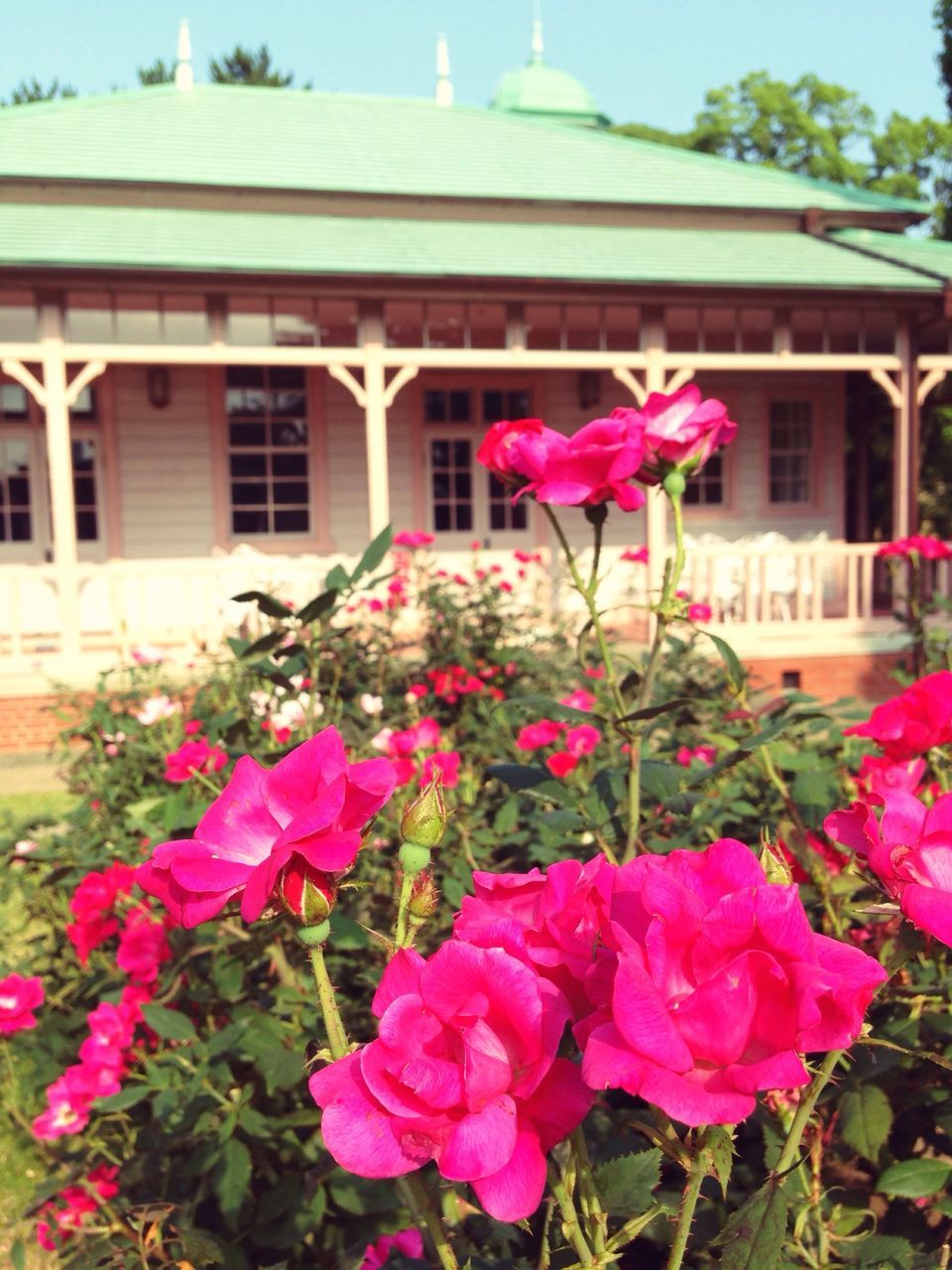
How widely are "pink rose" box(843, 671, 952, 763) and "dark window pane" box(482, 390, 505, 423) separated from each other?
1187 cm

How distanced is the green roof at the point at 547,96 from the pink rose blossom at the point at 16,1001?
22450 millimetres

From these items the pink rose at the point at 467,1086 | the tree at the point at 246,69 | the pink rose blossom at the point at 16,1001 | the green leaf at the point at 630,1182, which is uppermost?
the tree at the point at 246,69

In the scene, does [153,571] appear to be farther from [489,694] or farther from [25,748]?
[489,694]

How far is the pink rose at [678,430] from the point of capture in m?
1.50

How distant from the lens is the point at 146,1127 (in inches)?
83.2

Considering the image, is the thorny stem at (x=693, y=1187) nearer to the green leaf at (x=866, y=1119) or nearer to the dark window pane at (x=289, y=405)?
the green leaf at (x=866, y=1119)

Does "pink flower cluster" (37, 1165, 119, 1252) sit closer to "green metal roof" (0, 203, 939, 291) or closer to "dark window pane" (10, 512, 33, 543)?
"green metal roof" (0, 203, 939, 291)

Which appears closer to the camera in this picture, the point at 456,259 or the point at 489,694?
the point at 489,694

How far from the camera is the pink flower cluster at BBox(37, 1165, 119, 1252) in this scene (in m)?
2.04

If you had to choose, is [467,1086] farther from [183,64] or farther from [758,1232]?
[183,64]

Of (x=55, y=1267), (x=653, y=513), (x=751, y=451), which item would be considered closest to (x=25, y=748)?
(x=653, y=513)

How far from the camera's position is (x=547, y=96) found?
22.2 m

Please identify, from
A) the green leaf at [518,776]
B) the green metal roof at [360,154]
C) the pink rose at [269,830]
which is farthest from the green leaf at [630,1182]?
the green metal roof at [360,154]

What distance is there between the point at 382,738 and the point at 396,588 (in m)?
4.06
